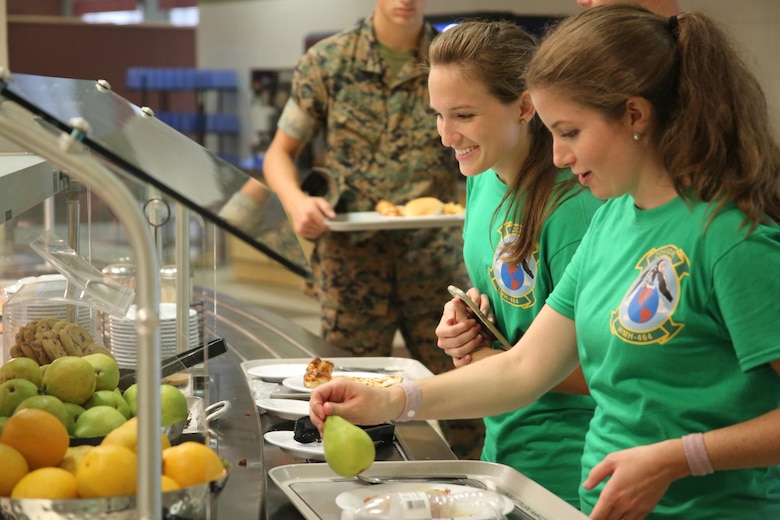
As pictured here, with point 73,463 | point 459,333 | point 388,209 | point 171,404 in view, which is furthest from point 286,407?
point 388,209

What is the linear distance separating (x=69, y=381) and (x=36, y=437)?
0.73ft

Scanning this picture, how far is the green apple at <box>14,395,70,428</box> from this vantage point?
1246mm

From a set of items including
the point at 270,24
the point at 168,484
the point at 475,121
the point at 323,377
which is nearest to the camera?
the point at 168,484

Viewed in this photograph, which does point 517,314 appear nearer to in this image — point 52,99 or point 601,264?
point 601,264

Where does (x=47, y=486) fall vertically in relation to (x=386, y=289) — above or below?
above

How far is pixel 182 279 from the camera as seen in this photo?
178 cm

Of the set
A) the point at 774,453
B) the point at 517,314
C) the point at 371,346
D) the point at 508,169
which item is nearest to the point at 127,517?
the point at 774,453

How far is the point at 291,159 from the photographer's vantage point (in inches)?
140

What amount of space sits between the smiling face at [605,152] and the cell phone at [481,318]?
440 millimetres

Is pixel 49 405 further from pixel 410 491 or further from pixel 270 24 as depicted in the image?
pixel 270 24

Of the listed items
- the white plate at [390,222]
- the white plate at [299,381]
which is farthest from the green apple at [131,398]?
the white plate at [390,222]

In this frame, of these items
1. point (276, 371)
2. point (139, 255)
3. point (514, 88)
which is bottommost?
point (276, 371)

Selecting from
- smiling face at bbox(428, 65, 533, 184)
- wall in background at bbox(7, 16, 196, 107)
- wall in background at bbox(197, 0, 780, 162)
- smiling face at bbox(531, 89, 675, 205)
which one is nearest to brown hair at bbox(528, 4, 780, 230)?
smiling face at bbox(531, 89, 675, 205)

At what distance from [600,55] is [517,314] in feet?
2.01
